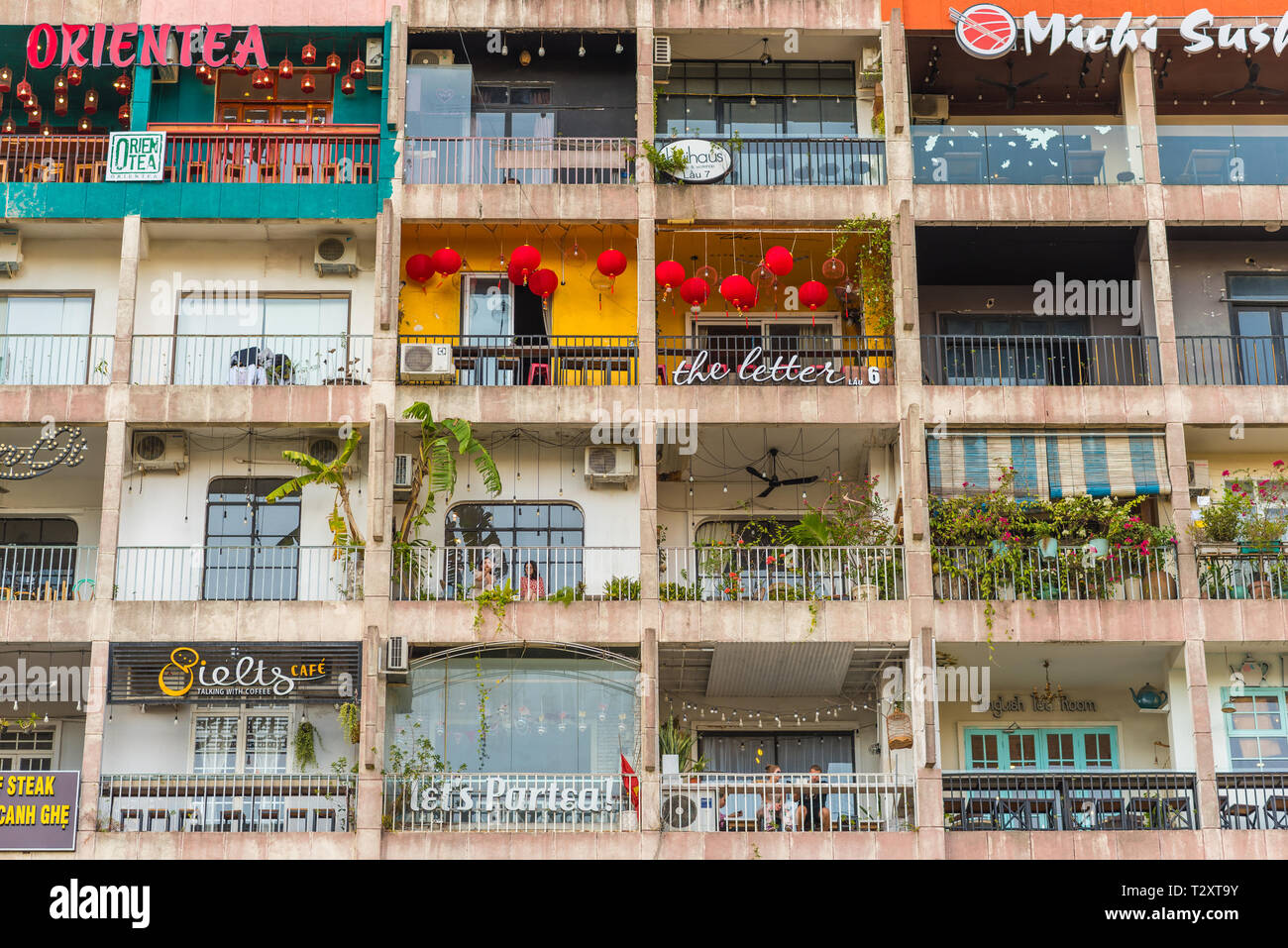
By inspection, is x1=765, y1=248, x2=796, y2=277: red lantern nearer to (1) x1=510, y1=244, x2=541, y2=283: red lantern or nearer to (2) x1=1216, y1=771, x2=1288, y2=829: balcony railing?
(1) x1=510, y1=244, x2=541, y2=283: red lantern

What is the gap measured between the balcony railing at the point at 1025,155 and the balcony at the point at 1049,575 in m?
5.97

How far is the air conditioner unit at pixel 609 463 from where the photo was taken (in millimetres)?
26281

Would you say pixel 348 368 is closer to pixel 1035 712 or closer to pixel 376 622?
pixel 376 622

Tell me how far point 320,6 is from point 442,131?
2.76 m

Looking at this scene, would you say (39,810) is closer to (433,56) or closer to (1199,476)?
(433,56)

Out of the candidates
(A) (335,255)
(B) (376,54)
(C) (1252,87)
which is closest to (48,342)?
(A) (335,255)

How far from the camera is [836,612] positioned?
81.4 ft

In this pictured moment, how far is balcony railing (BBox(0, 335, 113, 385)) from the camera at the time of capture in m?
26.5

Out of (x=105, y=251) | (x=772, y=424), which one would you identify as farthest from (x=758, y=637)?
(x=105, y=251)

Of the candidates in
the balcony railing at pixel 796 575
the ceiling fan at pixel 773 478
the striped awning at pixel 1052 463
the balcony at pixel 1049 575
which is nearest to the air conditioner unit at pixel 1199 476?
the striped awning at pixel 1052 463

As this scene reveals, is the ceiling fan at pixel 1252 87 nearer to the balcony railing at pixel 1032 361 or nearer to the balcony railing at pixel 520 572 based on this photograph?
the balcony railing at pixel 1032 361

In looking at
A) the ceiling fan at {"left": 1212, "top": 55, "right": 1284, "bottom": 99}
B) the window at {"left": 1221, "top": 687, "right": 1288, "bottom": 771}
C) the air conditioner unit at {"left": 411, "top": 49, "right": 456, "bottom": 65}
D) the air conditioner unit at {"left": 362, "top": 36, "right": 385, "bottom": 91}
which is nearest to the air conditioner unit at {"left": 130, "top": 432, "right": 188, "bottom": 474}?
the air conditioner unit at {"left": 362, "top": 36, "right": 385, "bottom": 91}

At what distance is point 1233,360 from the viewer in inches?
1077

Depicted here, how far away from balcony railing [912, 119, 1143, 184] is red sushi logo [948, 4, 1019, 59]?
119cm
